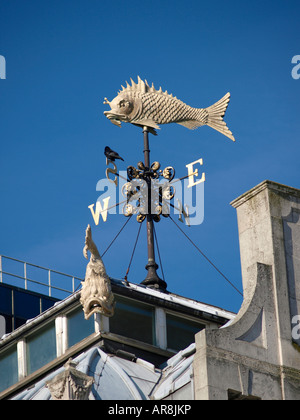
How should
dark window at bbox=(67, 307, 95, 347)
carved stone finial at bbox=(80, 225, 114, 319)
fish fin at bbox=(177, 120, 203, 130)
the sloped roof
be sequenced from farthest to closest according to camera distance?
fish fin at bbox=(177, 120, 203, 130), dark window at bbox=(67, 307, 95, 347), carved stone finial at bbox=(80, 225, 114, 319), the sloped roof

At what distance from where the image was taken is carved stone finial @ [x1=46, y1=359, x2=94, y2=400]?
1620 inches

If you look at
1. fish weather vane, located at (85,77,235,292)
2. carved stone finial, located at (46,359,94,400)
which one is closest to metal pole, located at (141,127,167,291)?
fish weather vane, located at (85,77,235,292)

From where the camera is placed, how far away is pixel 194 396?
40.5 metres

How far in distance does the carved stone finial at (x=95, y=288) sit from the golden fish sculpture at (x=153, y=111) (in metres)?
9.06

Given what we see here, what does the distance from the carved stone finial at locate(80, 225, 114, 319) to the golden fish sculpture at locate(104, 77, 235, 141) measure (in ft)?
29.7

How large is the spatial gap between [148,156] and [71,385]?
49.9 feet

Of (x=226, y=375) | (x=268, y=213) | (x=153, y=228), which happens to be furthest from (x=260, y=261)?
(x=153, y=228)

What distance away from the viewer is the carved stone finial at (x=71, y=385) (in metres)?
41.2

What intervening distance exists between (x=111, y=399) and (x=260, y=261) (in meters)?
5.67

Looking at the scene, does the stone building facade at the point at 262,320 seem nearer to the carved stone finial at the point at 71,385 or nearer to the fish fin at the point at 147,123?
the carved stone finial at the point at 71,385

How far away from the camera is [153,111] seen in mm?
55500

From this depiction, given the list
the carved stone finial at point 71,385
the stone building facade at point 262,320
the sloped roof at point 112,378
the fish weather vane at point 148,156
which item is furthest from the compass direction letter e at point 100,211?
the carved stone finial at point 71,385

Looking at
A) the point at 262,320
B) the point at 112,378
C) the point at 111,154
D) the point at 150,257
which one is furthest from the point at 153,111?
Result: the point at 262,320

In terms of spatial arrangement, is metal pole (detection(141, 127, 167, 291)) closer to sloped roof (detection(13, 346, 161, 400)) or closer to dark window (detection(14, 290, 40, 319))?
sloped roof (detection(13, 346, 161, 400))
